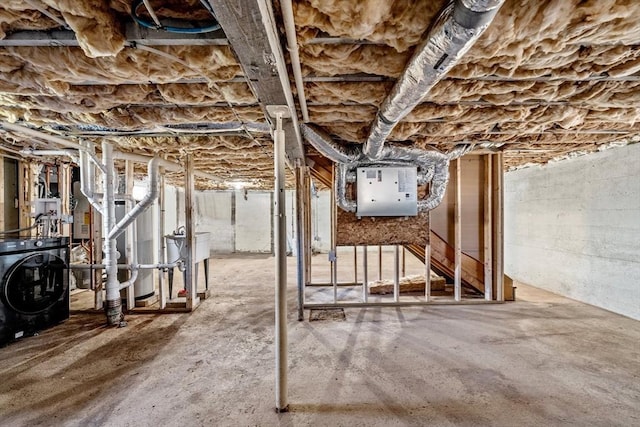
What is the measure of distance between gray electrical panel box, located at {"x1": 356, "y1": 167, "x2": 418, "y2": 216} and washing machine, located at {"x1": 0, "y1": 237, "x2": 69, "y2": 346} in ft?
10.8

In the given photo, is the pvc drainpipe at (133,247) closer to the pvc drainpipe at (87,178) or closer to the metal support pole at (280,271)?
the pvc drainpipe at (87,178)

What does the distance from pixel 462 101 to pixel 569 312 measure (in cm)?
302

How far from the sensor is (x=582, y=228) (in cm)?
384

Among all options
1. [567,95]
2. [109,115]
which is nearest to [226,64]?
[109,115]

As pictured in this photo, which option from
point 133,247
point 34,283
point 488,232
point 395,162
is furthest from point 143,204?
point 488,232

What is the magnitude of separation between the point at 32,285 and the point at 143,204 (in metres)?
1.22

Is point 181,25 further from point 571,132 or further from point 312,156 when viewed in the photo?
point 571,132

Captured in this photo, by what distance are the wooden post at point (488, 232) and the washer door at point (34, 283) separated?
493cm

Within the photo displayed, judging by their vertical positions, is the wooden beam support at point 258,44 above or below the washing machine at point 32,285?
above

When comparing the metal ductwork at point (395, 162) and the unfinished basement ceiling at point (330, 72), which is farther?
the metal ductwork at point (395, 162)

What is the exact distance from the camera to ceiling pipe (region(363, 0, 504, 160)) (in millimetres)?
964

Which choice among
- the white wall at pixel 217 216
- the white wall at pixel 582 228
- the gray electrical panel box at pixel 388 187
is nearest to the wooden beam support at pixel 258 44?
the gray electrical panel box at pixel 388 187

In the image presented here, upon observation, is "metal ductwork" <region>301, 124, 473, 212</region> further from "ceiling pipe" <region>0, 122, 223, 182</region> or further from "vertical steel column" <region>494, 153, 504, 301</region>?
"ceiling pipe" <region>0, 122, 223, 182</region>

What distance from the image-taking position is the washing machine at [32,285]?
2.59 meters
